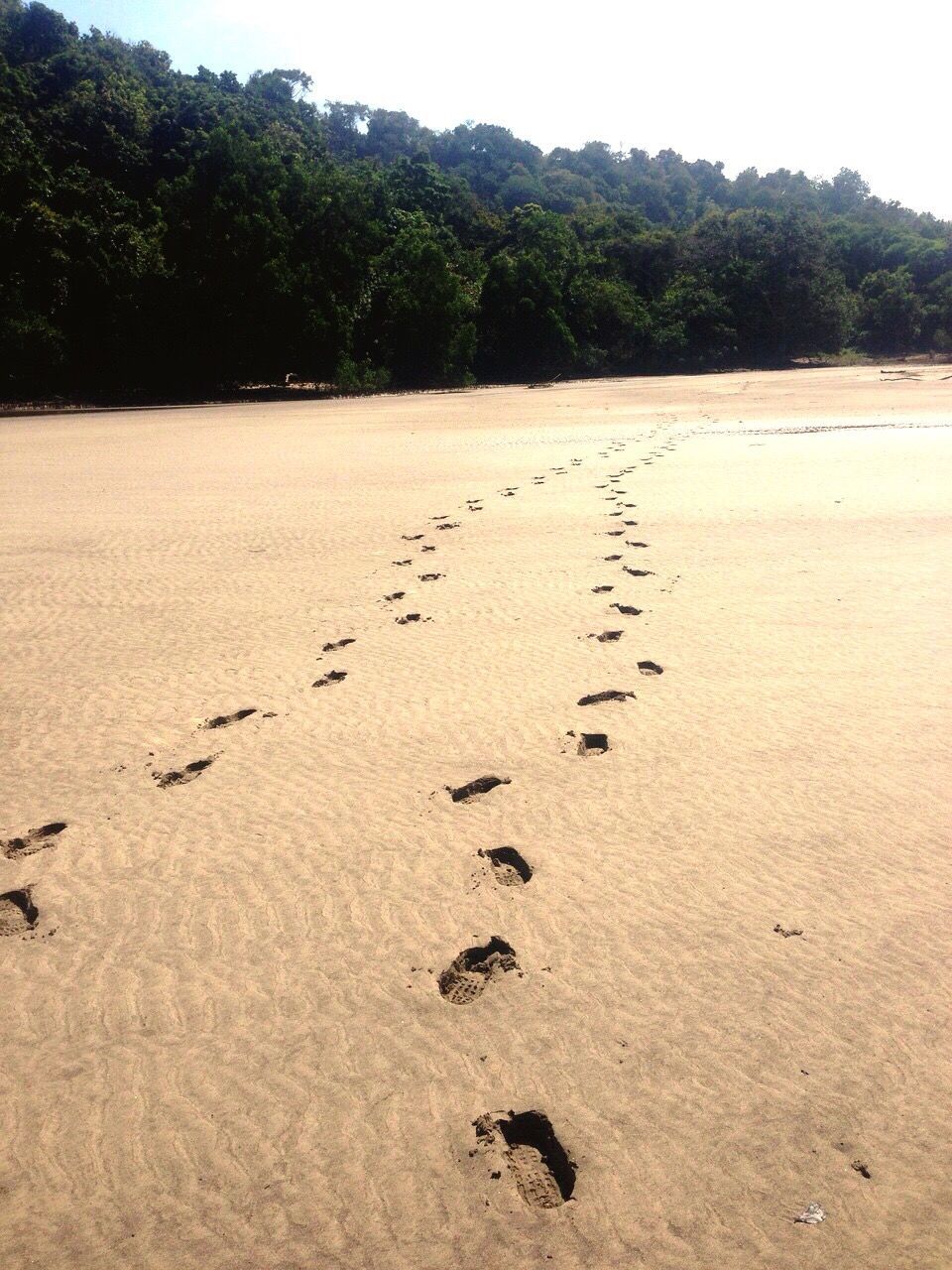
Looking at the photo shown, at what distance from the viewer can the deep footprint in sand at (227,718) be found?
5887mm

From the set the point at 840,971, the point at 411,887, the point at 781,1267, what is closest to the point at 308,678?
the point at 411,887

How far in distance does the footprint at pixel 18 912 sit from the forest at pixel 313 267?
127 ft

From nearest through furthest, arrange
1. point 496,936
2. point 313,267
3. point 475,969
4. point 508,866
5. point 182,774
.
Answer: point 475,969 < point 496,936 < point 508,866 < point 182,774 < point 313,267

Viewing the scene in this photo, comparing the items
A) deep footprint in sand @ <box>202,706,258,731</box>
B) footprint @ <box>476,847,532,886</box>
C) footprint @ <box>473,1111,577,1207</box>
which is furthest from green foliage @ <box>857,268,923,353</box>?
footprint @ <box>473,1111,577,1207</box>

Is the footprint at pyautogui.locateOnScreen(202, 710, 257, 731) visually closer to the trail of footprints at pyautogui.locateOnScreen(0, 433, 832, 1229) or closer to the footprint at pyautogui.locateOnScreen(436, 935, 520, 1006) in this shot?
the trail of footprints at pyautogui.locateOnScreen(0, 433, 832, 1229)

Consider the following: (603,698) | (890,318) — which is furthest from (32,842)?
(890,318)

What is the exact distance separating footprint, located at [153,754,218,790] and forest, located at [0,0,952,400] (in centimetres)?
3759

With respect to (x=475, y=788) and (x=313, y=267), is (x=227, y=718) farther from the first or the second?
(x=313, y=267)

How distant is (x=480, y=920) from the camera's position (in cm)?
380

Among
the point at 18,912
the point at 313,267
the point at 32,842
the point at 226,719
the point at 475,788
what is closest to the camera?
the point at 18,912

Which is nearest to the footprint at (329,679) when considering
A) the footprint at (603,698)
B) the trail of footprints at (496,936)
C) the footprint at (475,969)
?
the trail of footprints at (496,936)

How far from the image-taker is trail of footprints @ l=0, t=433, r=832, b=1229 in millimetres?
2676

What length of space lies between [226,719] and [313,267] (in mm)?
39316

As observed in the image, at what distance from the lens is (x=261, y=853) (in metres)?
4.41
